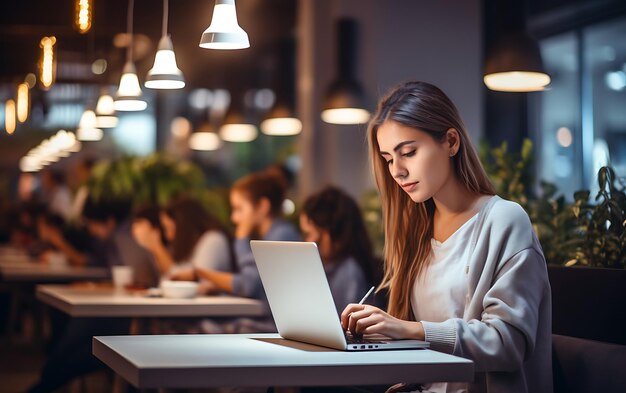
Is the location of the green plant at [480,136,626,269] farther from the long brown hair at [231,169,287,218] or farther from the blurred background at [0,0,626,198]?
the long brown hair at [231,169,287,218]

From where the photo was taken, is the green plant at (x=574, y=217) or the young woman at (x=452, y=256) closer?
the young woman at (x=452, y=256)

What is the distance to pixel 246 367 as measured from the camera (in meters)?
2.15

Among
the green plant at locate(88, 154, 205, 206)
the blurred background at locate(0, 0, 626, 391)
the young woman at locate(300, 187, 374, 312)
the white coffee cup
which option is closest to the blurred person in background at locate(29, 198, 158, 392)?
the white coffee cup

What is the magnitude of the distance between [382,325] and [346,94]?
166 inches

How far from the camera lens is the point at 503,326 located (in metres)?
2.54

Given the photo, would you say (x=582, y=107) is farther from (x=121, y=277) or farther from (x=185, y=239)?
(x=121, y=277)

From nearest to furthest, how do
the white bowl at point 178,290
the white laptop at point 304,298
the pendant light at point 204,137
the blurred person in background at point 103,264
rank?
the white laptop at point 304,298
the white bowl at point 178,290
the blurred person in background at point 103,264
the pendant light at point 204,137

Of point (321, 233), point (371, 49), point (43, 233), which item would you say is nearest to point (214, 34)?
point (321, 233)

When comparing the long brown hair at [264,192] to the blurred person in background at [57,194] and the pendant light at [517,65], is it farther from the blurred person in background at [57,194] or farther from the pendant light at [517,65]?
the blurred person in background at [57,194]

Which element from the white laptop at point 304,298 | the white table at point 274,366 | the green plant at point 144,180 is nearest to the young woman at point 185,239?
the green plant at point 144,180

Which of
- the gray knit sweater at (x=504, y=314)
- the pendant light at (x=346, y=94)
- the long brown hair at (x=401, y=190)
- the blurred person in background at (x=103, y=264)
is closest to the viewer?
the gray knit sweater at (x=504, y=314)

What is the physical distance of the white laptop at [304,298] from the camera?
2.43 meters

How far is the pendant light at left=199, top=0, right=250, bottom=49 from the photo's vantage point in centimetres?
365

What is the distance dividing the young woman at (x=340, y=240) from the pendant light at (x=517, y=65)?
0.91m
